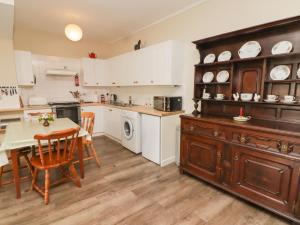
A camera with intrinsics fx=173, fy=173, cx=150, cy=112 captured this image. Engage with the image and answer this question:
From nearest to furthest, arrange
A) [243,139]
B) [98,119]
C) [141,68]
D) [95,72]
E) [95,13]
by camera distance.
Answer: [243,139], [95,13], [141,68], [98,119], [95,72]

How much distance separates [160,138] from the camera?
2947mm

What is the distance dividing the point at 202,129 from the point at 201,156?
39 cm

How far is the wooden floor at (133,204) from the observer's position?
5.90 feet

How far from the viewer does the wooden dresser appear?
67.3 inches

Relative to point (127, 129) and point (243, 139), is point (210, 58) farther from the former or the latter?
point (127, 129)

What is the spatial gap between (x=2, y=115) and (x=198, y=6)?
430 cm

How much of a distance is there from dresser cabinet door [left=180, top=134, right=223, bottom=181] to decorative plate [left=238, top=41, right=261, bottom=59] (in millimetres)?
1182

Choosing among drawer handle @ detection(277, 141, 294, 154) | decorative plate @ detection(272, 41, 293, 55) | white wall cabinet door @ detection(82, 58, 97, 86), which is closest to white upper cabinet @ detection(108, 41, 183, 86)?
A: white wall cabinet door @ detection(82, 58, 97, 86)

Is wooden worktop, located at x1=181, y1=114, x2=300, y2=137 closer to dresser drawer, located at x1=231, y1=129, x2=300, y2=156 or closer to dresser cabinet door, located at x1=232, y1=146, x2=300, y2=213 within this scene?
dresser drawer, located at x1=231, y1=129, x2=300, y2=156

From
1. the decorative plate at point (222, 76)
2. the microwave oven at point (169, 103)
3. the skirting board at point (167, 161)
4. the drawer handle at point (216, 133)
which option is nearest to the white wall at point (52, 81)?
the microwave oven at point (169, 103)

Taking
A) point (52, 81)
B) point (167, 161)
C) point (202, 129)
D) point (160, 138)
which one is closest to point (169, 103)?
point (160, 138)

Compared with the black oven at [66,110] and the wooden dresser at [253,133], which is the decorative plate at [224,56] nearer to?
the wooden dresser at [253,133]

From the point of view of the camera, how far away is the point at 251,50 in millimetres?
2199

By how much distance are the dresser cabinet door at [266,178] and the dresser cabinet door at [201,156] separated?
231 mm
